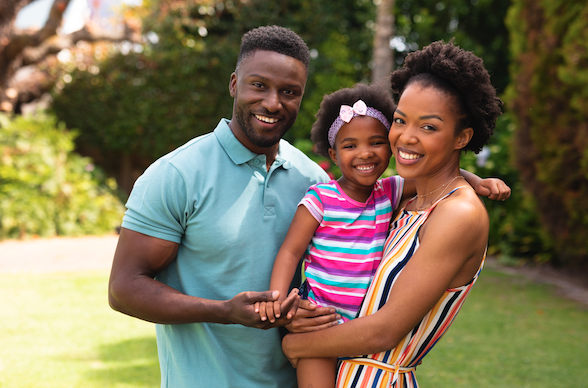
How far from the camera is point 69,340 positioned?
17.9 ft

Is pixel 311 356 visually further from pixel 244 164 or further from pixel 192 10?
pixel 192 10

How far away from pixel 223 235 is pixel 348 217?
0.57 meters

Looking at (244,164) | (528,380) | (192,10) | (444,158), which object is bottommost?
(528,380)

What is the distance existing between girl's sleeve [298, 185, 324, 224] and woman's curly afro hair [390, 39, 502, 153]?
24.1 inches

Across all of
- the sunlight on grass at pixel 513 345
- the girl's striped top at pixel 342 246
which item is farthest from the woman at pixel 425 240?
the sunlight on grass at pixel 513 345

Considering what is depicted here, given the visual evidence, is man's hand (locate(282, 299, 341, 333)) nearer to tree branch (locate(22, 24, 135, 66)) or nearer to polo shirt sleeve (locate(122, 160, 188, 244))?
polo shirt sleeve (locate(122, 160, 188, 244))

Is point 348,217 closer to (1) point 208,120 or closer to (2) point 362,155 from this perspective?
(2) point 362,155

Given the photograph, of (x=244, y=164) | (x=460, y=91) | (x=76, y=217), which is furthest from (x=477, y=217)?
(x=76, y=217)

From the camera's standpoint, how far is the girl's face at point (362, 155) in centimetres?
234

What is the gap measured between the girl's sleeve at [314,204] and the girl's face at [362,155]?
0.19 m

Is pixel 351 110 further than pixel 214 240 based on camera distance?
Yes

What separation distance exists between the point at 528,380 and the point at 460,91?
3.61 m

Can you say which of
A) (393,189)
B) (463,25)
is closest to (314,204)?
(393,189)

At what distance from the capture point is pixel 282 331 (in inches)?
86.9
